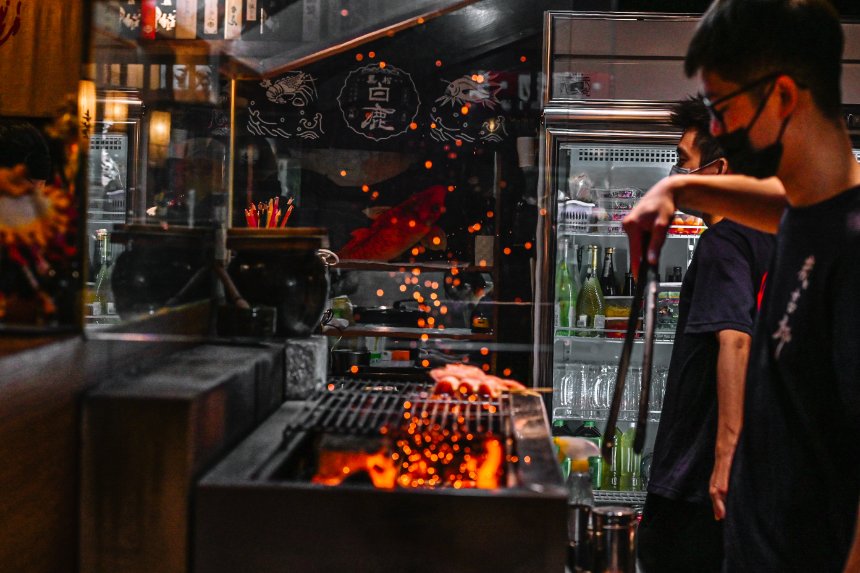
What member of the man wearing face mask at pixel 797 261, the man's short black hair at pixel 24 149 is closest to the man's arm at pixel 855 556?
the man wearing face mask at pixel 797 261

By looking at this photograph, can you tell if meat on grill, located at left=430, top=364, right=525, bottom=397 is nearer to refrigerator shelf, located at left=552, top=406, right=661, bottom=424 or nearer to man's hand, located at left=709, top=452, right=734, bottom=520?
man's hand, located at left=709, top=452, right=734, bottom=520

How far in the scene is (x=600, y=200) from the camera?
4262 mm

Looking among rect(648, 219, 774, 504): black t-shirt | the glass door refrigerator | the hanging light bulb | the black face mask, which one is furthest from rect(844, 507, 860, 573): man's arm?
the glass door refrigerator

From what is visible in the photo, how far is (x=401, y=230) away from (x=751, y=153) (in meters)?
3.61

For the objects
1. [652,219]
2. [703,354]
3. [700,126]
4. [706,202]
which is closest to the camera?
[652,219]

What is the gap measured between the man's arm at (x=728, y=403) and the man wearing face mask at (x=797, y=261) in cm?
92

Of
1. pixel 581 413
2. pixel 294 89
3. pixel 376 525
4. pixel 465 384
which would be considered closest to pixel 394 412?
pixel 465 384

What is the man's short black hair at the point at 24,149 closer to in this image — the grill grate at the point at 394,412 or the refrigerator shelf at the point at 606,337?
the grill grate at the point at 394,412

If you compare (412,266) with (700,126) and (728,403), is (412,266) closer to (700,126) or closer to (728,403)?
(700,126)

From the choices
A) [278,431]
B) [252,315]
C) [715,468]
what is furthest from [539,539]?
[715,468]

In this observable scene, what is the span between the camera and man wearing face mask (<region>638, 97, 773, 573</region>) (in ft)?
7.90

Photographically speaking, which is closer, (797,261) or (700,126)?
(797,261)

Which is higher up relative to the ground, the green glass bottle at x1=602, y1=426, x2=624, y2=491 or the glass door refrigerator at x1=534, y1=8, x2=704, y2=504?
the glass door refrigerator at x1=534, y1=8, x2=704, y2=504

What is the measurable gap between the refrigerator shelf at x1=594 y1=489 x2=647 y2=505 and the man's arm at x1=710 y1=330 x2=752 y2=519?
1.78 meters
